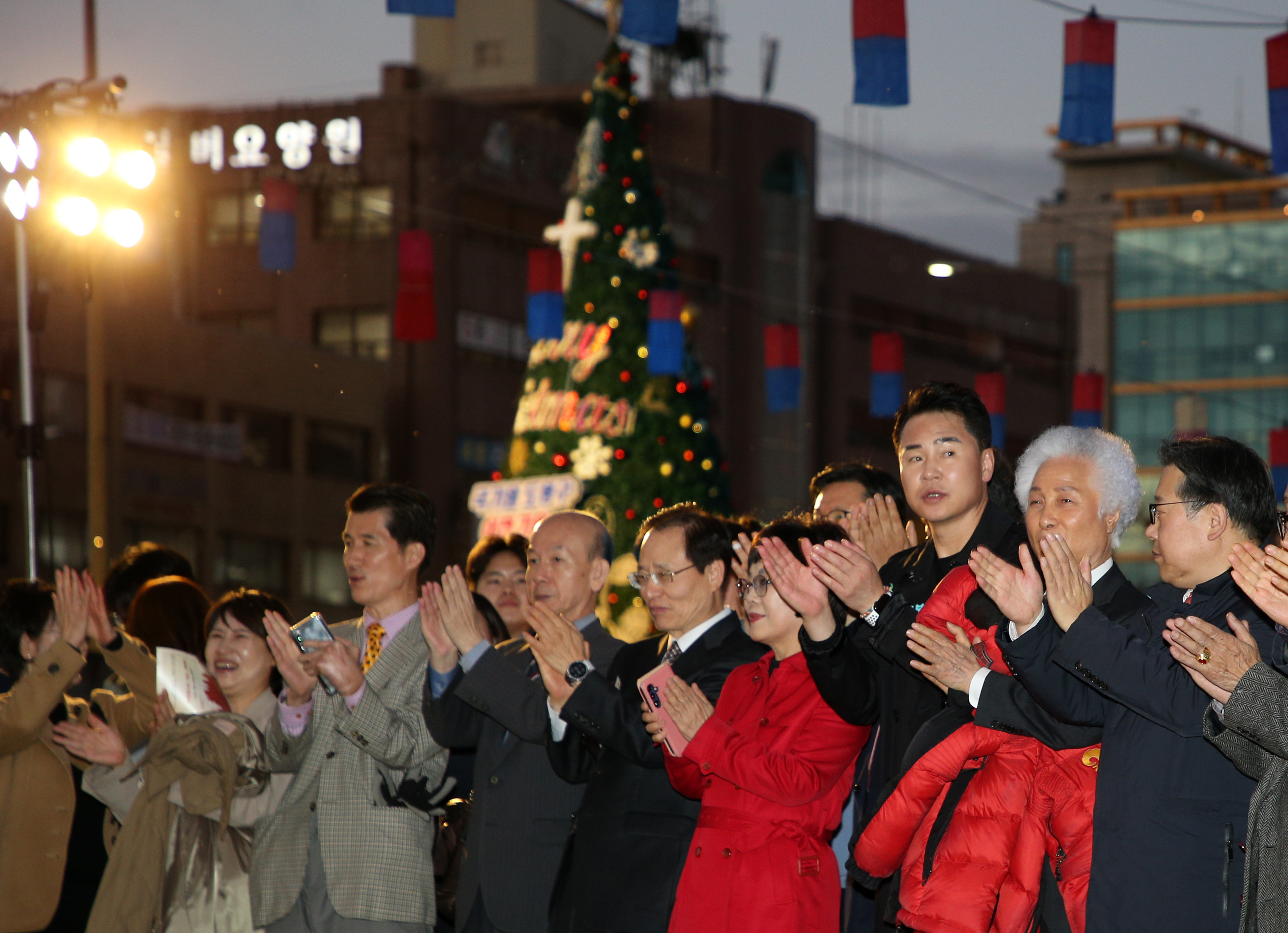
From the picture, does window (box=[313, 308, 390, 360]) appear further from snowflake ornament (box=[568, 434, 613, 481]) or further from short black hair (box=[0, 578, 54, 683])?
short black hair (box=[0, 578, 54, 683])

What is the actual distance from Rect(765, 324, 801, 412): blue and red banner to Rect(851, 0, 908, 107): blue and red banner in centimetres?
758

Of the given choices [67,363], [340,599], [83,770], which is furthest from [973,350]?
[83,770]

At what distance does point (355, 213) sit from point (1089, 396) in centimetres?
1571

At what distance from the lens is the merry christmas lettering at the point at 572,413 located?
14.0 meters

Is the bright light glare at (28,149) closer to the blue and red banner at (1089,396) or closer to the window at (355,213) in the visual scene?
the blue and red banner at (1089,396)

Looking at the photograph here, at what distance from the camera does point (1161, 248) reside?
47312mm

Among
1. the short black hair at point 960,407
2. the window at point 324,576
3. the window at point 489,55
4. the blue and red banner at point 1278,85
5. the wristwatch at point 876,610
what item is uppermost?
the window at point 489,55

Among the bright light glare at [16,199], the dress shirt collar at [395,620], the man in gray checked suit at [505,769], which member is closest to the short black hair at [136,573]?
the dress shirt collar at [395,620]

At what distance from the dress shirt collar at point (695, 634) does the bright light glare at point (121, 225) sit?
546 centimetres

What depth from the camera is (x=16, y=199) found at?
25.3ft

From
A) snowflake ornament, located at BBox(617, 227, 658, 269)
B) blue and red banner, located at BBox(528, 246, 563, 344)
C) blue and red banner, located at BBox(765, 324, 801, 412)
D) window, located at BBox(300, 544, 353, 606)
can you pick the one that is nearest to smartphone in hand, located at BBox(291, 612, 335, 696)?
blue and red banner, located at BBox(528, 246, 563, 344)

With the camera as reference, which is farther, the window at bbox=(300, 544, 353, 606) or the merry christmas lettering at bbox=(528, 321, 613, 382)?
the window at bbox=(300, 544, 353, 606)

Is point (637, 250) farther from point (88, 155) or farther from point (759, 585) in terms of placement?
point (759, 585)

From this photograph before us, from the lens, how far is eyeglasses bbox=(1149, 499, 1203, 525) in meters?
3.39
